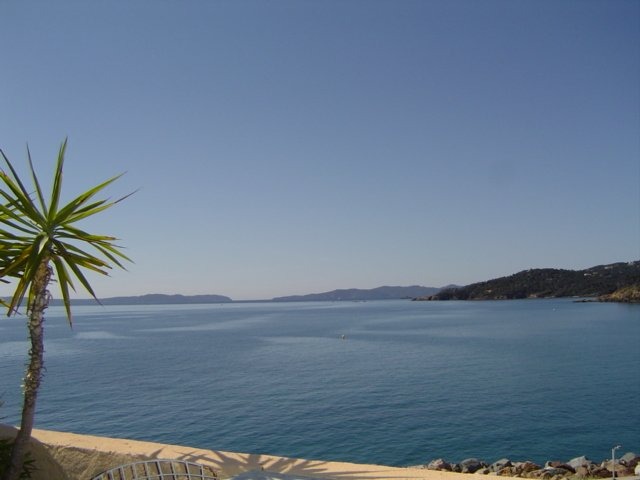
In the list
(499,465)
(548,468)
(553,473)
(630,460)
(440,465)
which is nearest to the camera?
(553,473)

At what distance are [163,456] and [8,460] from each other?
2039mm

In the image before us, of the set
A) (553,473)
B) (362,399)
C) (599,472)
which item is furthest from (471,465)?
(362,399)

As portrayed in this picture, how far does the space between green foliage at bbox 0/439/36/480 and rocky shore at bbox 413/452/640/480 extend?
13.6 m

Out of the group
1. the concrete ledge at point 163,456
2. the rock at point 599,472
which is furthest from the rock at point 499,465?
the concrete ledge at point 163,456

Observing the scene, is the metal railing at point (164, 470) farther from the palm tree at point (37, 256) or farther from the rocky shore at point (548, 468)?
the rocky shore at point (548, 468)

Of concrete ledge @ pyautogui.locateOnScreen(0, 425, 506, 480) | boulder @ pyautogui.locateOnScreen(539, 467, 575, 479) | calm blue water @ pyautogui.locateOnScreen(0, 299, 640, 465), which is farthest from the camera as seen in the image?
calm blue water @ pyautogui.locateOnScreen(0, 299, 640, 465)

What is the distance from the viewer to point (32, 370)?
5.87 meters

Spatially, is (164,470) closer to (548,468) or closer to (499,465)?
(548,468)

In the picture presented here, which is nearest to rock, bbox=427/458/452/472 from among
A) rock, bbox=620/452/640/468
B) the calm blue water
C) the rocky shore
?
the rocky shore

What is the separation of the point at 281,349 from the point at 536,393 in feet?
104

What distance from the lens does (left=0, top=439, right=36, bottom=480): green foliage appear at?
6.03m

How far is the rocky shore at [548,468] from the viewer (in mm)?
15711

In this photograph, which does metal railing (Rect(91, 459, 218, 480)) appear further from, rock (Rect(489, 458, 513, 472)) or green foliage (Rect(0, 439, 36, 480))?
rock (Rect(489, 458, 513, 472))

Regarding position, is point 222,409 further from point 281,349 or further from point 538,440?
point 281,349
